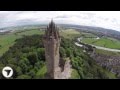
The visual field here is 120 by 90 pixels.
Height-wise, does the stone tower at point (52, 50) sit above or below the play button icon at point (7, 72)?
above

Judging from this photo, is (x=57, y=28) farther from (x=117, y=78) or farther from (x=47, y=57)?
(x=117, y=78)

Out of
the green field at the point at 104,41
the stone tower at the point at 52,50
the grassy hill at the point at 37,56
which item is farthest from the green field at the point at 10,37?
the green field at the point at 104,41

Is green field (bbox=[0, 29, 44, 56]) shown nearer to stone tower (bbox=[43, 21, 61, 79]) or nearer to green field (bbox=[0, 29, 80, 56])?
green field (bbox=[0, 29, 80, 56])

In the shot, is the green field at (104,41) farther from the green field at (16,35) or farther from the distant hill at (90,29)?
the green field at (16,35)

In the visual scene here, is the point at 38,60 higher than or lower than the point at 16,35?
lower

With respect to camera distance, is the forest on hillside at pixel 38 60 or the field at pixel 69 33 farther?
the field at pixel 69 33

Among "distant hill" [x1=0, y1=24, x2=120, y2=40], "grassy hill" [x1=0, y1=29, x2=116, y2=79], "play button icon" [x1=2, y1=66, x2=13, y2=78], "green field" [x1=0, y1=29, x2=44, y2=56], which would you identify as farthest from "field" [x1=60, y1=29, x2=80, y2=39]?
"play button icon" [x1=2, y1=66, x2=13, y2=78]

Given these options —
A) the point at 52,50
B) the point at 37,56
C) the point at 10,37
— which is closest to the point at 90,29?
the point at 52,50

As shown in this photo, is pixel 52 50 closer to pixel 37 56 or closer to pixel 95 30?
pixel 37 56
